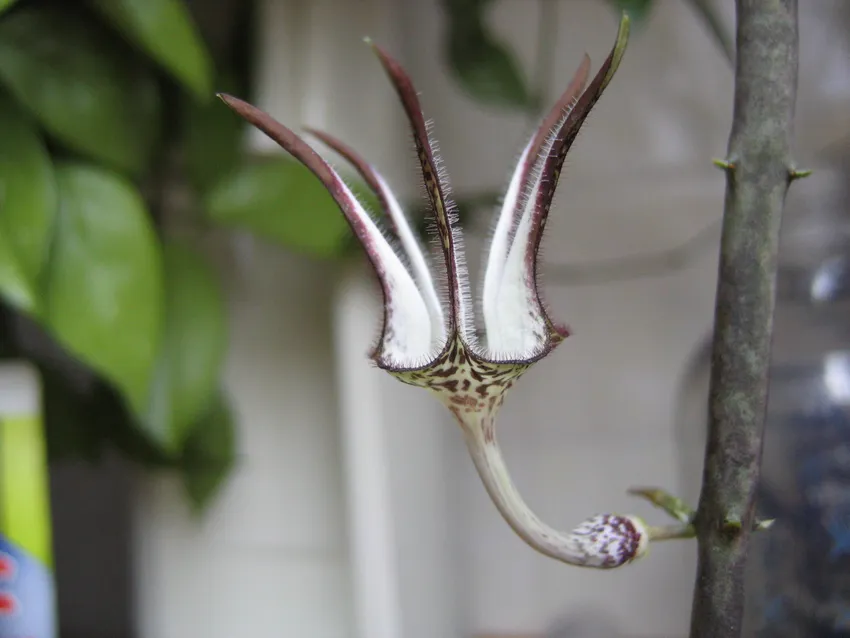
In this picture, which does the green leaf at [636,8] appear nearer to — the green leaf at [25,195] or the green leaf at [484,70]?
the green leaf at [484,70]

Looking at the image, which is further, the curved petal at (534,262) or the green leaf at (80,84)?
the green leaf at (80,84)

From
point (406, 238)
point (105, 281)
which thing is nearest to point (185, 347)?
point (105, 281)

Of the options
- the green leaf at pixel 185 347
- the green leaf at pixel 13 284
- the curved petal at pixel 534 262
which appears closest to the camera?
the curved petal at pixel 534 262

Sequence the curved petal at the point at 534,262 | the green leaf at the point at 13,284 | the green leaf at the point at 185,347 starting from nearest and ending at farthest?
1. the curved petal at the point at 534,262
2. the green leaf at the point at 13,284
3. the green leaf at the point at 185,347

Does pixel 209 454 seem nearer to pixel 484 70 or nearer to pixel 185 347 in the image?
pixel 185 347

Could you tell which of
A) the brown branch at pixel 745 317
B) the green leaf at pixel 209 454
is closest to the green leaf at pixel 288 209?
the green leaf at pixel 209 454

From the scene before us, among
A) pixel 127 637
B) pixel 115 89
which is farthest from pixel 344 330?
pixel 127 637

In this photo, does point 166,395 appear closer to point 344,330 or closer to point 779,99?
point 344,330
